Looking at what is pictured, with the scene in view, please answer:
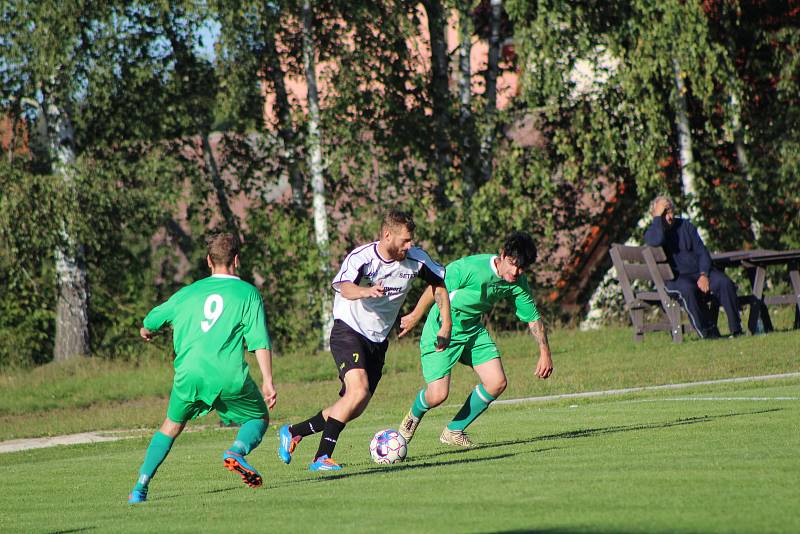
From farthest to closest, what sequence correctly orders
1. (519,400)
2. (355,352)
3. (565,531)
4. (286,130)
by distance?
(286,130) < (519,400) < (355,352) < (565,531)

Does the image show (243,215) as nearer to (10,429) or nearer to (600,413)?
(10,429)

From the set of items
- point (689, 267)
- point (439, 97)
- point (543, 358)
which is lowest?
point (689, 267)

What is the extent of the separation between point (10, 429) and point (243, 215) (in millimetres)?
9716

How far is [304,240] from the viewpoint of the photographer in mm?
24312

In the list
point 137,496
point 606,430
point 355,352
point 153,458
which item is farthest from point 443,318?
point 137,496

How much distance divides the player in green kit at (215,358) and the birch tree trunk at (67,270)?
44.9ft

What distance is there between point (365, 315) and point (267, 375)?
5.32 ft

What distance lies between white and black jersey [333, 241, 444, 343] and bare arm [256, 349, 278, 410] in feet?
4.30

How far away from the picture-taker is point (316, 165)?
24.0 m

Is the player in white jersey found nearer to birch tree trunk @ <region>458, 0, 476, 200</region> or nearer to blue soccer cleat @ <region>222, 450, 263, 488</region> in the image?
blue soccer cleat @ <region>222, 450, 263, 488</region>

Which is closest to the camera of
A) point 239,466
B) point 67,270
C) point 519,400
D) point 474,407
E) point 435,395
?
point 239,466

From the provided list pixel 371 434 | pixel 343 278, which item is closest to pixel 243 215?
pixel 371 434

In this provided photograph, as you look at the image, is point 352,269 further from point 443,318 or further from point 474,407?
point 474,407

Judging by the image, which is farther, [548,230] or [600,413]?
[548,230]
